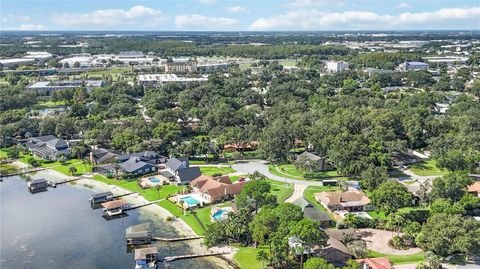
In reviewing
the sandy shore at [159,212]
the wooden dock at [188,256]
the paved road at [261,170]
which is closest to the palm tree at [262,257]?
the sandy shore at [159,212]

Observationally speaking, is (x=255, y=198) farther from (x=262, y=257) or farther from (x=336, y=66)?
(x=336, y=66)

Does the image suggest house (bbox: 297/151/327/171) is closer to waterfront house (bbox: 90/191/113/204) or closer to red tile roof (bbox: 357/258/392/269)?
red tile roof (bbox: 357/258/392/269)

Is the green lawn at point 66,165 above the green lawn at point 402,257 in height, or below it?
above

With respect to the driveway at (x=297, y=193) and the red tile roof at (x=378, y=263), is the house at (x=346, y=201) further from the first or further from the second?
the red tile roof at (x=378, y=263)

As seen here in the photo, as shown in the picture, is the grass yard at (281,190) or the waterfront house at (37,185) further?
the waterfront house at (37,185)

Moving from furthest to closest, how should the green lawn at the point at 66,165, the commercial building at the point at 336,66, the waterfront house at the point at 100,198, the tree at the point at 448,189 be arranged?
the commercial building at the point at 336,66 < the green lawn at the point at 66,165 < the waterfront house at the point at 100,198 < the tree at the point at 448,189

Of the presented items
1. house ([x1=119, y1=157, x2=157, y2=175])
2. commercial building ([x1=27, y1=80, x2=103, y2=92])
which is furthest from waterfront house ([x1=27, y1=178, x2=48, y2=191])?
commercial building ([x1=27, y1=80, x2=103, y2=92])

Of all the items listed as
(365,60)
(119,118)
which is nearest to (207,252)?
(119,118)
